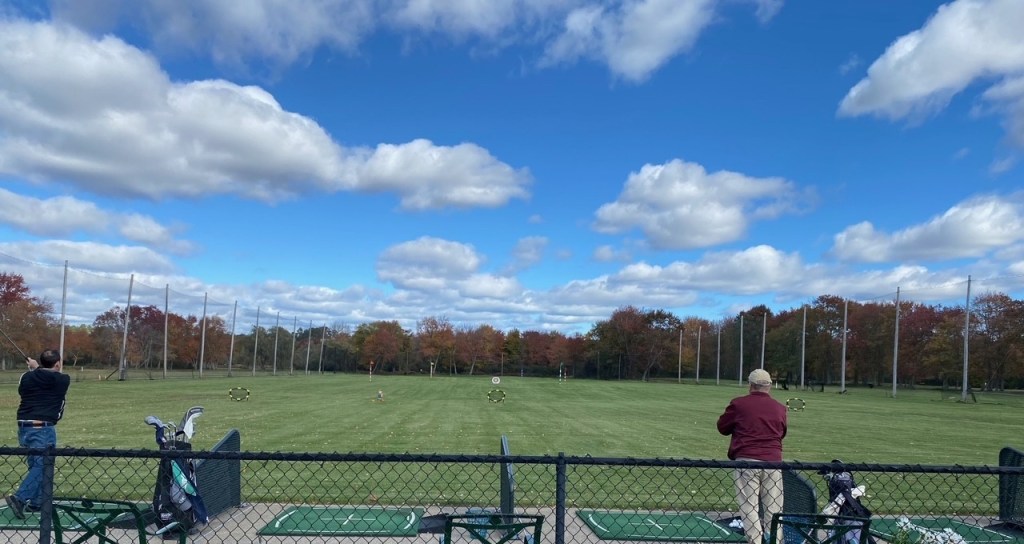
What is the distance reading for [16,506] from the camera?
24.8ft

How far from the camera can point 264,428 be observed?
725 inches

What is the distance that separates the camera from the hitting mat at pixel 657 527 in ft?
24.6

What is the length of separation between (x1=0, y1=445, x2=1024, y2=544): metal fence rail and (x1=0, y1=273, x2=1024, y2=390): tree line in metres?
46.8

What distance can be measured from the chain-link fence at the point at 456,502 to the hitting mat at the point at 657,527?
0.8 inches

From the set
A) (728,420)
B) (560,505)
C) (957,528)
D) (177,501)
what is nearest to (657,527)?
(728,420)

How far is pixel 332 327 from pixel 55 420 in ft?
385

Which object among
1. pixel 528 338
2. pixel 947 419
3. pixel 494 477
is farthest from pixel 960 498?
pixel 528 338

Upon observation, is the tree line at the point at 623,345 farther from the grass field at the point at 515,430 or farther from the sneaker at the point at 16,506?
the sneaker at the point at 16,506

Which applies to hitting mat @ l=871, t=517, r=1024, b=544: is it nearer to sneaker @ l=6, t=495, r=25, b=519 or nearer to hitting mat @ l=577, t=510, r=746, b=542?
hitting mat @ l=577, t=510, r=746, b=542

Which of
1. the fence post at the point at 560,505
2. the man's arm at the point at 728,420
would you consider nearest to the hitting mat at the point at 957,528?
the man's arm at the point at 728,420

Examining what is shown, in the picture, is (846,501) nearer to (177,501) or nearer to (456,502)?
(456,502)

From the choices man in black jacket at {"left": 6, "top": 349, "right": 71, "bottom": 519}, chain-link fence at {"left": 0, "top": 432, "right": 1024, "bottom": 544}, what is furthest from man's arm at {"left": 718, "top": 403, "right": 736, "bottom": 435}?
man in black jacket at {"left": 6, "top": 349, "right": 71, "bottom": 519}

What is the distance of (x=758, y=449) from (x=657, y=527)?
1885mm

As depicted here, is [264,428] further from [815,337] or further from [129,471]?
[815,337]
